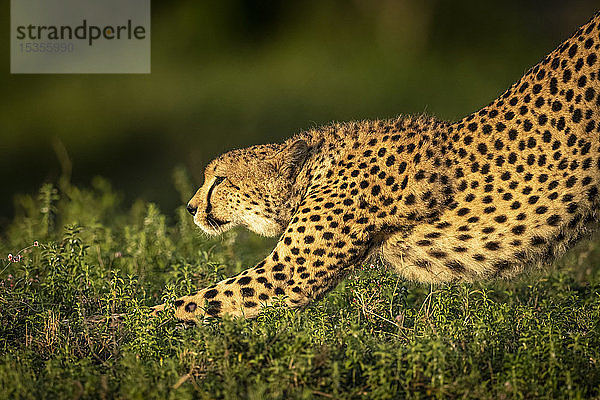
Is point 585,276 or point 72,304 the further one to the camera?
point 585,276

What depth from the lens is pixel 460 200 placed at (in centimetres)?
541

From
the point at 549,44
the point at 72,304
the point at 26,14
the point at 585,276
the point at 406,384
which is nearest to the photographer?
the point at 406,384

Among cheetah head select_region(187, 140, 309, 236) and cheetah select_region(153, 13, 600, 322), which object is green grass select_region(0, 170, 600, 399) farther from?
cheetah head select_region(187, 140, 309, 236)

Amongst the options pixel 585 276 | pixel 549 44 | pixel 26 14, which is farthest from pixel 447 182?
pixel 549 44

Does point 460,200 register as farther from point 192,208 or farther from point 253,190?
point 192,208

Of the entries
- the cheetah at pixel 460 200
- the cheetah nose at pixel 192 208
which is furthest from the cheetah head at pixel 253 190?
the cheetah at pixel 460 200

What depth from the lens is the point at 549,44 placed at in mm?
17781

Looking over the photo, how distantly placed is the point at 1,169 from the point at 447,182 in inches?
367

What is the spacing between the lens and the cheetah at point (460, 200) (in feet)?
17.3

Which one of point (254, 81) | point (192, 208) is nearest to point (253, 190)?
point (192, 208)

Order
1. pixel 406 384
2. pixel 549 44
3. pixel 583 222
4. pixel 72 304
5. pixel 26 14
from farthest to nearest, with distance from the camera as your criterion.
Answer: pixel 549 44, pixel 26 14, pixel 72 304, pixel 583 222, pixel 406 384

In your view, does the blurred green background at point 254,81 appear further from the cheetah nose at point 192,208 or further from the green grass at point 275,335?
the cheetah nose at point 192,208

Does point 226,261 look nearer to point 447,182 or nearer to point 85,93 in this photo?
point 447,182

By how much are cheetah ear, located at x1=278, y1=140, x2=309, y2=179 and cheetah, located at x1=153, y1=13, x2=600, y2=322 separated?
0.27 meters
